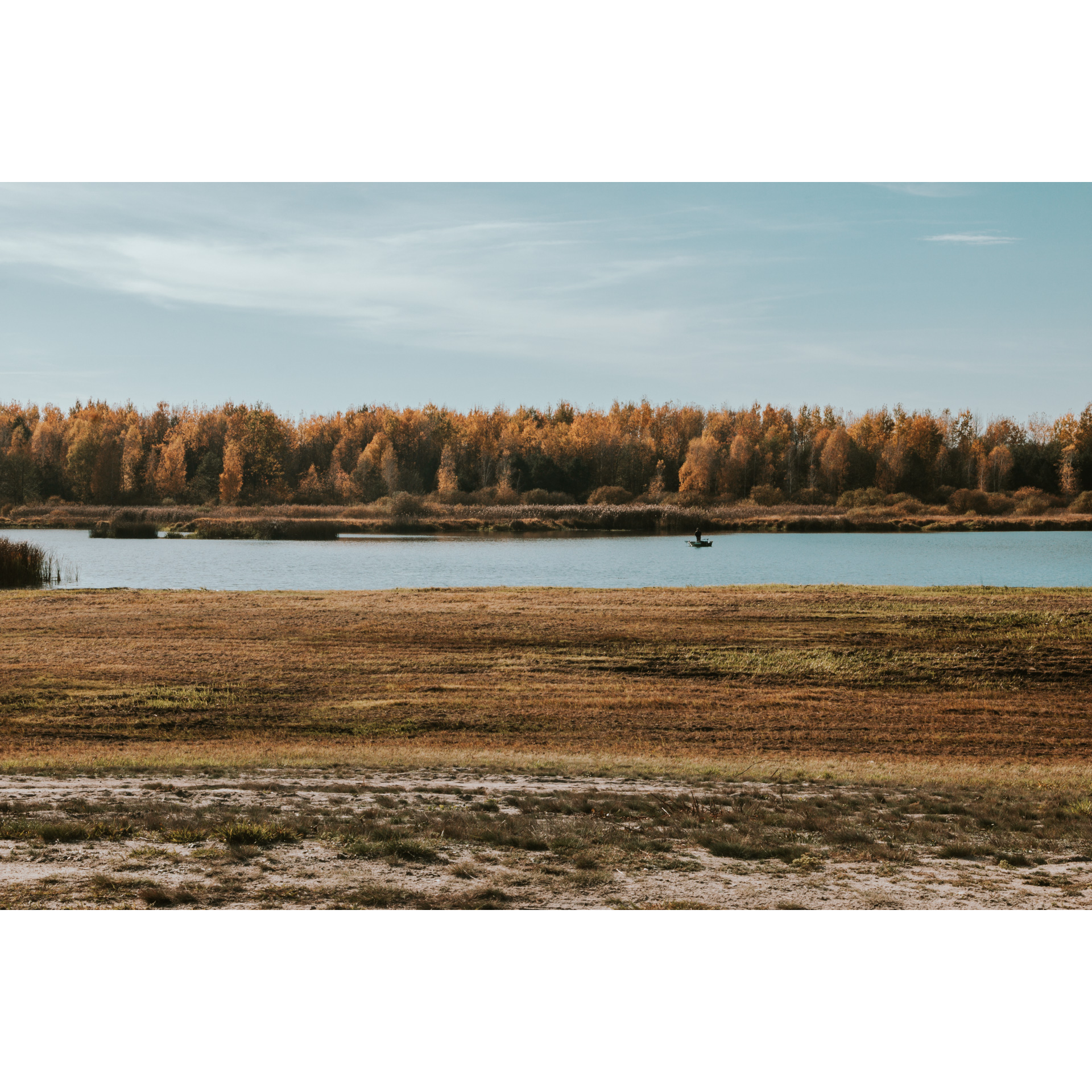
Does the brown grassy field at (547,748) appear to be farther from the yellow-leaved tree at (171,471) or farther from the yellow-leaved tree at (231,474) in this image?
the yellow-leaved tree at (231,474)

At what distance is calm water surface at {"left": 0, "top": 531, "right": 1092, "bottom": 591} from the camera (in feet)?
79.8

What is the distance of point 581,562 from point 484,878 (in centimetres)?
2485

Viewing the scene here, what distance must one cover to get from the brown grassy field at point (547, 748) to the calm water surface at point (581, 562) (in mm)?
4282

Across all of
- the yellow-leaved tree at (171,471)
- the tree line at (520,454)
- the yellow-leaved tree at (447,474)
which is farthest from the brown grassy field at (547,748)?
the yellow-leaved tree at (447,474)

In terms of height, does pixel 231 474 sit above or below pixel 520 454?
below

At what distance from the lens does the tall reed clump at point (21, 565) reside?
22594 mm

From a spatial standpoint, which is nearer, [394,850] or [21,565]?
[394,850]

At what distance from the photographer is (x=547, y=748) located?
10492 mm

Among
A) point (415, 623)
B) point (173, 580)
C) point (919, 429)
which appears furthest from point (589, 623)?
point (919, 429)

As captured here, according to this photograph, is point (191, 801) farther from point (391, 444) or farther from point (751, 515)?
point (391, 444)

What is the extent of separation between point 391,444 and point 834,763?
4618cm

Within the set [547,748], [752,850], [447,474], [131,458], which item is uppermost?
[447,474]

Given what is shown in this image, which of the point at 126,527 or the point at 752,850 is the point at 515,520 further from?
the point at 752,850

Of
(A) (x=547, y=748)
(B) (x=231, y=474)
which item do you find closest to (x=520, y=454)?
(B) (x=231, y=474)
